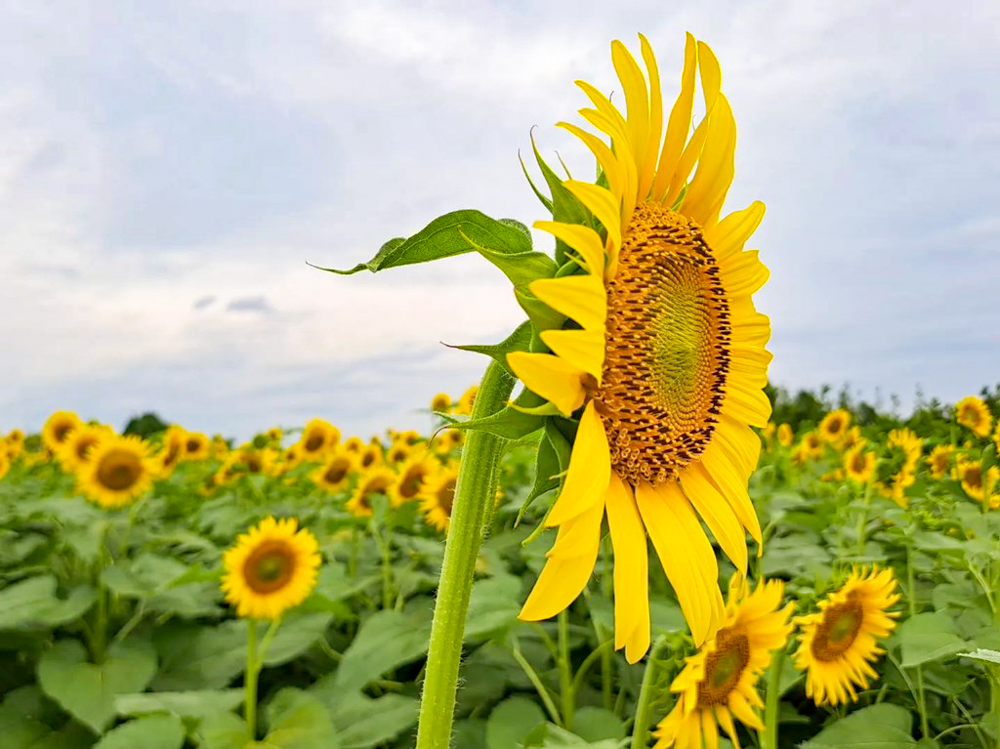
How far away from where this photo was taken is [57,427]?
600 centimetres

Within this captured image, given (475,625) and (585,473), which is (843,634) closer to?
(475,625)

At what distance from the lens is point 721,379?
4.51 feet

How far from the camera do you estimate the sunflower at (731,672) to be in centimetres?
178

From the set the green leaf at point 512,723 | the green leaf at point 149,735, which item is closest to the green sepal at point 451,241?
the green leaf at point 512,723

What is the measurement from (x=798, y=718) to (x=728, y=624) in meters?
0.73

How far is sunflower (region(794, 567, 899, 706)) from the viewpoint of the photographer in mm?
2110

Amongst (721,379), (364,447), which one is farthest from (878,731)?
(364,447)

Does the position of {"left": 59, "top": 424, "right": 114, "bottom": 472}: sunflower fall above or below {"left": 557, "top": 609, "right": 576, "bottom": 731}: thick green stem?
above

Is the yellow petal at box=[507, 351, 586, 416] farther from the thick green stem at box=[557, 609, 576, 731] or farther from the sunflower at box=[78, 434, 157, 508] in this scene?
the sunflower at box=[78, 434, 157, 508]

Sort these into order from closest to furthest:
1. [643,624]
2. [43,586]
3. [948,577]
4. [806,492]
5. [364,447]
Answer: [643,624]
[948,577]
[43,586]
[806,492]
[364,447]

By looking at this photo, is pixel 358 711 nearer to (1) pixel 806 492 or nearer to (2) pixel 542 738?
(2) pixel 542 738

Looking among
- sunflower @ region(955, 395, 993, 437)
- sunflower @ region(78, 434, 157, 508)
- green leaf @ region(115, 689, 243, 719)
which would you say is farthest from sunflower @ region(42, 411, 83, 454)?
sunflower @ region(955, 395, 993, 437)

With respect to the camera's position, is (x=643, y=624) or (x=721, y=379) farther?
(x=721, y=379)

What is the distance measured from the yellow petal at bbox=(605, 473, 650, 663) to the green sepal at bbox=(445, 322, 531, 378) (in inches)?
9.2
